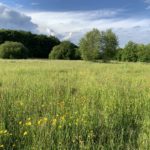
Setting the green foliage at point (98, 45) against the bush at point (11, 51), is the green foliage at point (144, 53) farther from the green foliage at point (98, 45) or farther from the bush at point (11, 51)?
the bush at point (11, 51)

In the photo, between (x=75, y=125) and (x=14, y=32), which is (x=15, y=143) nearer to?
(x=75, y=125)

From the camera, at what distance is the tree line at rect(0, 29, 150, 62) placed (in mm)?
56281

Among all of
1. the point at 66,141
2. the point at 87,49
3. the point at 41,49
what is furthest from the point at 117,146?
the point at 41,49

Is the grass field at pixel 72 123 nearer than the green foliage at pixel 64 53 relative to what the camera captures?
Yes

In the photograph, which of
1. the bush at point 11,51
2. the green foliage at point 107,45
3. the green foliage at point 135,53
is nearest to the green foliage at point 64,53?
the bush at point 11,51

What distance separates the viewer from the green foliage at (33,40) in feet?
278

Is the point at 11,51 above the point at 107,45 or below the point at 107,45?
below

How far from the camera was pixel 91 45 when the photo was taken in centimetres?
5594

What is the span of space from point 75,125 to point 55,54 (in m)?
64.2

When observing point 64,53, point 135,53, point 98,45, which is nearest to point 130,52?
point 135,53

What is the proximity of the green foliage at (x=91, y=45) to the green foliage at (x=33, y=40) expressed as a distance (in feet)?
94.2

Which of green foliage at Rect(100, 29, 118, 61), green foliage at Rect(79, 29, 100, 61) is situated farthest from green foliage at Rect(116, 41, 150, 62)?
green foliage at Rect(79, 29, 100, 61)

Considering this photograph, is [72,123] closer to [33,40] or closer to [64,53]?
[64,53]

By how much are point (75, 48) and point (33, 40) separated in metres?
19.2
